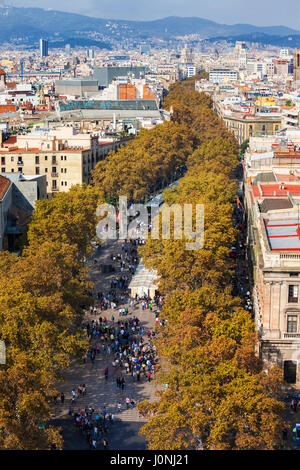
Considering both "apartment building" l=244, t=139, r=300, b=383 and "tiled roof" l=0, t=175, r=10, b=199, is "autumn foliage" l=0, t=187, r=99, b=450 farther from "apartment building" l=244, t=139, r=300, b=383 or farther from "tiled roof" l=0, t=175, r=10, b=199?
"apartment building" l=244, t=139, r=300, b=383

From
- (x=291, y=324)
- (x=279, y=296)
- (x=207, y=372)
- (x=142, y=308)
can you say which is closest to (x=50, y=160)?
(x=142, y=308)

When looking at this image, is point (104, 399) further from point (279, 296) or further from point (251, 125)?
point (251, 125)

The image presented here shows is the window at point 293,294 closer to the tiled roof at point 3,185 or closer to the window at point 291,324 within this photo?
the window at point 291,324

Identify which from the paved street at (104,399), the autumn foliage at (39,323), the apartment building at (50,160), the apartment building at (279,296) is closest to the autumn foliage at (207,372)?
the paved street at (104,399)

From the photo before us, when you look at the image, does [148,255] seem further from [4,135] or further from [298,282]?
[4,135]

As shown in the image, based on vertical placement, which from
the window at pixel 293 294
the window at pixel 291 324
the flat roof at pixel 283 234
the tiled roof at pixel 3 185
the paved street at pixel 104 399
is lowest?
the paved street at pixel 104 399

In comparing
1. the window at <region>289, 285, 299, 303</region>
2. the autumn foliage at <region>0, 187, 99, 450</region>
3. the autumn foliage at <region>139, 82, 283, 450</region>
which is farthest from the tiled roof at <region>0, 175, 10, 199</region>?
the window at <region>289, 285, 299, 303</region>

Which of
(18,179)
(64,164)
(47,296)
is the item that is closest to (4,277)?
(47,296)
